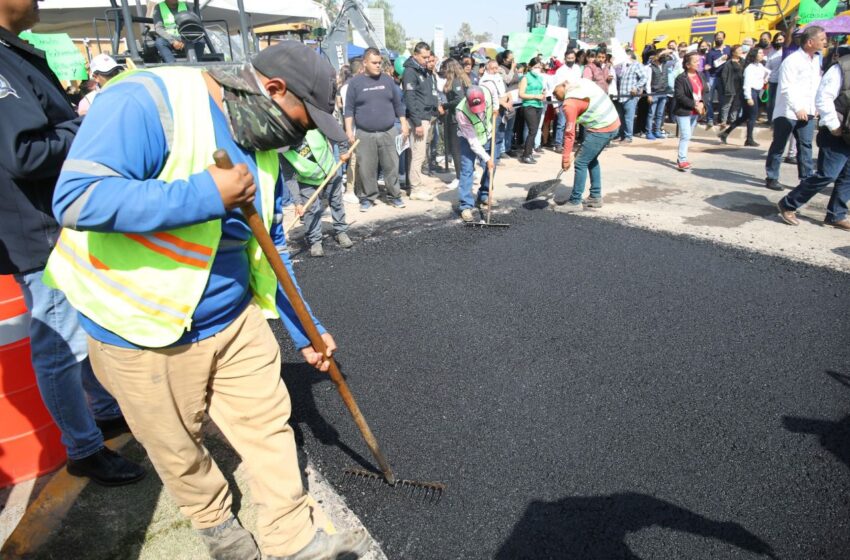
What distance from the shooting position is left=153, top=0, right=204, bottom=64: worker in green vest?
20.2 ft

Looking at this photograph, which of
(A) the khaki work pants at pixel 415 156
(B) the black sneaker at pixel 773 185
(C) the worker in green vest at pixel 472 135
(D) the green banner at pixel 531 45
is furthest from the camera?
(D) the green banner at pixel 531 45

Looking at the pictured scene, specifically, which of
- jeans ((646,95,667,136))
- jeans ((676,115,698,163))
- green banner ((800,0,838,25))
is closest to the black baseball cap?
jeans ((676,115,698,163))

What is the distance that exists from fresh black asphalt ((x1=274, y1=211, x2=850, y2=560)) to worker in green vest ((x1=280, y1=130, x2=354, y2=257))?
557mm

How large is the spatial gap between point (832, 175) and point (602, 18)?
1962 inches

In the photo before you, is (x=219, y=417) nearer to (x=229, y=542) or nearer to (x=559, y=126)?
(x=229, y=542)

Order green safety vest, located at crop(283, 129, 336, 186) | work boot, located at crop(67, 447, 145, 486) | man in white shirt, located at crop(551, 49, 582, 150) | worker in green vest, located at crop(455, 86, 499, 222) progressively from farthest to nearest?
man in white shirt, located at crop(551, 49, 582, 150) < worker in green vest, located at crop(455, 86, 499, 222) < green safety vest, located at crop(283, 129, 336, 186) < work boot, located at crop(67, 447, 145, 486)

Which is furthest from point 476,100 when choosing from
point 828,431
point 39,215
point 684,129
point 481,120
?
point 39,215

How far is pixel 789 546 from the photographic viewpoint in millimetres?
2094

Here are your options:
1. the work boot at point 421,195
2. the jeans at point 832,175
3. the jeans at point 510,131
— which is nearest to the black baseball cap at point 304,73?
the jeans at point 832,175

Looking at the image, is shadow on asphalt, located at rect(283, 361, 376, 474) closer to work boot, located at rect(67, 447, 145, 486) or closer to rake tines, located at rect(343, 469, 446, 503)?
rake tines, located at rect(343, 469, 446, 503)

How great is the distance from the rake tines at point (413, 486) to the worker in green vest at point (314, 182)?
2.76m

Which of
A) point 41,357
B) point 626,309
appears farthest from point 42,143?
point 626,309

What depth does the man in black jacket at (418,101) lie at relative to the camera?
764 cm

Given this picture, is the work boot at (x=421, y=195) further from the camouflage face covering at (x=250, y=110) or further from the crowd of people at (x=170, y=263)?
the camouflage face covering at (x=250, y=110)
